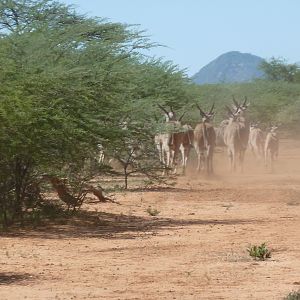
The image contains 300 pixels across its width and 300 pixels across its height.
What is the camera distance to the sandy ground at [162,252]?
39.3ft

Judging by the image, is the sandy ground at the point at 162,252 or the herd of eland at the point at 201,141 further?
the herd of eland at the point at 201,141

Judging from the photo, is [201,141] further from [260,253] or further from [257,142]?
[260,253]

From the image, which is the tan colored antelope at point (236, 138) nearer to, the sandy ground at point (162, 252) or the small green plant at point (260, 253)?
the sandy ground at point (162, 252)

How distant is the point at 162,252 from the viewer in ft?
50.7

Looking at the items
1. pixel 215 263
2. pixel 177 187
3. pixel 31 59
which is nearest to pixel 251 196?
pixel 177 187

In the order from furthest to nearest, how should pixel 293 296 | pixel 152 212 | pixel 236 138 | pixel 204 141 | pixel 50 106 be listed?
pixel 236 138
pixel 204 141
pixel 152 212
pixel 50 106
pixel 293 296

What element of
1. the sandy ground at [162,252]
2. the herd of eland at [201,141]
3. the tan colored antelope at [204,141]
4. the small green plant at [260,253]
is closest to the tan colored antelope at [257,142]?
the herd of eland at [201,141]

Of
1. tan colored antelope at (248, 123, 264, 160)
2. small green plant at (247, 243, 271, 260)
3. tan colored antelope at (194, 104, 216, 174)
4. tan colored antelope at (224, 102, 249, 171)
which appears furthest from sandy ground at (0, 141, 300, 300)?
tan colored antelope at (248, 123, 264, 160)

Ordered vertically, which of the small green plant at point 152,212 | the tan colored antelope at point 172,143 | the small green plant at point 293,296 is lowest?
the small green plant at point 293,296

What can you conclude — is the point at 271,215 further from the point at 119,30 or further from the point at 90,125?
the point at 119,30

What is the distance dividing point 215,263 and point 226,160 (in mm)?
33154

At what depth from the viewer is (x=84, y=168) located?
2059cm

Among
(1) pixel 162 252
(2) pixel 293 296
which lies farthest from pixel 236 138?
(2) pixel 293 296

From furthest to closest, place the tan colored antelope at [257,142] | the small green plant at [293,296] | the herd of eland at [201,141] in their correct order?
the tan colored antelope at [257,142] → the herd of eland at [201,141] → the small green plant at [293,296]
